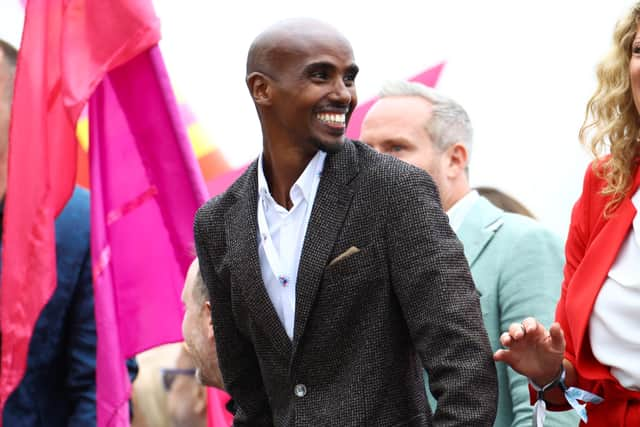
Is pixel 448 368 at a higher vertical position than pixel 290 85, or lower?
lower

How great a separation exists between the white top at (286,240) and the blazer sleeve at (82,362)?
2.16 meters

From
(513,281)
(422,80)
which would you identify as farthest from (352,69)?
(422,80)

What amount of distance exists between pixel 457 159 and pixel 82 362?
68.6 inches

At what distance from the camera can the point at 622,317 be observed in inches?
133

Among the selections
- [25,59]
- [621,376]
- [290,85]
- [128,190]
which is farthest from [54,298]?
[621,376]

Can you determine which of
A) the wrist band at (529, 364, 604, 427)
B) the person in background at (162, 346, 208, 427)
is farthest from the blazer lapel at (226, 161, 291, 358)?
the person in background at (162, 346, 208, 427)

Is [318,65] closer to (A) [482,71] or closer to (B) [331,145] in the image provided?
(B) [331,145]

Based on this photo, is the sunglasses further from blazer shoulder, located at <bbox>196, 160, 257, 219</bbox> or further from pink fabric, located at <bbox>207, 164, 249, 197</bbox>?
blazer shoulder, located at <bbox>196, 160, 257, 219</bbox>

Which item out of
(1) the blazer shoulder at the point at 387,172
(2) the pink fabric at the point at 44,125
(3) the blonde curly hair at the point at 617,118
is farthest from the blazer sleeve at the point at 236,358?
(2) the pink fabric at the point at 44,125

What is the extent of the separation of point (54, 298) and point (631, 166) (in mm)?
2725

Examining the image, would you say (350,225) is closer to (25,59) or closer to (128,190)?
(128,190)

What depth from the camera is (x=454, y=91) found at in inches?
275

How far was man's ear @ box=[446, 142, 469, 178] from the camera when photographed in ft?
16.1

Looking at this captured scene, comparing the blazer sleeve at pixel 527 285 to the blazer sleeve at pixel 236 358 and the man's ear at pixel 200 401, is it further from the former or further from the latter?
the man's ear at pixel 200 401
